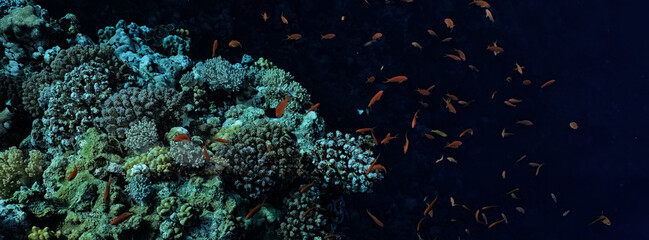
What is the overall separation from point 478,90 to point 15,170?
45.7 ft

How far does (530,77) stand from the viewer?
627 inches

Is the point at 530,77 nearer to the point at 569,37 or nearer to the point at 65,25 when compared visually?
the point at 569,37

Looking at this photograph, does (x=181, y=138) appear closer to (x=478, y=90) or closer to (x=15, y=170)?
(x=15, y=170)

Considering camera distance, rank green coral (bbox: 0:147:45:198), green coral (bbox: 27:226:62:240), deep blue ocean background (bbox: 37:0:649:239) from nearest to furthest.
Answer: green coral (bbox: 27:226:62:240) → green coral (bbox: 0:147:45:198) → deep blue ocean background (bbox: 37:0:649:239)

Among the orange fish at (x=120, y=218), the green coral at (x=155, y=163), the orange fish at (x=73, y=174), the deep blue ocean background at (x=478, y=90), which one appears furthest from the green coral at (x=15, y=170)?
the deep blue ocean background at (x=478, y=90)

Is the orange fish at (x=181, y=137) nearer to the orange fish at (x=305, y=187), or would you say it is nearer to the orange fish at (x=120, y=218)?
the orange fish at (x=120, y=218)

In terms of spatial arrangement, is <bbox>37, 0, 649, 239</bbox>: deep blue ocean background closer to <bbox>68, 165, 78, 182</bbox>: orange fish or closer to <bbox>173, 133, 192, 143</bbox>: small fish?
<bbox>173, 133, 192, 143</bbox>: small fish

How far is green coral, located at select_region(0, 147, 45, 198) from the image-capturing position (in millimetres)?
4516

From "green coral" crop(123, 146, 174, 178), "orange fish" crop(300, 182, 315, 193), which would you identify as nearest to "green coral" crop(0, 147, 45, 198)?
"green coral" crop(123, 146, 174, 178)

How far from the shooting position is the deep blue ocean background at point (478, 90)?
10195mm

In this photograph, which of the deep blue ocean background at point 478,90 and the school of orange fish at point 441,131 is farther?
the deep blue ocean background at point 478,90

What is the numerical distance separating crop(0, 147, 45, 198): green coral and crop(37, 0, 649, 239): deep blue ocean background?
4.29 metres

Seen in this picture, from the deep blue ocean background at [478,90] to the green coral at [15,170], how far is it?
14.1 ft

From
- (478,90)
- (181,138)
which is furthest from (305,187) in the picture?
(478,90)
